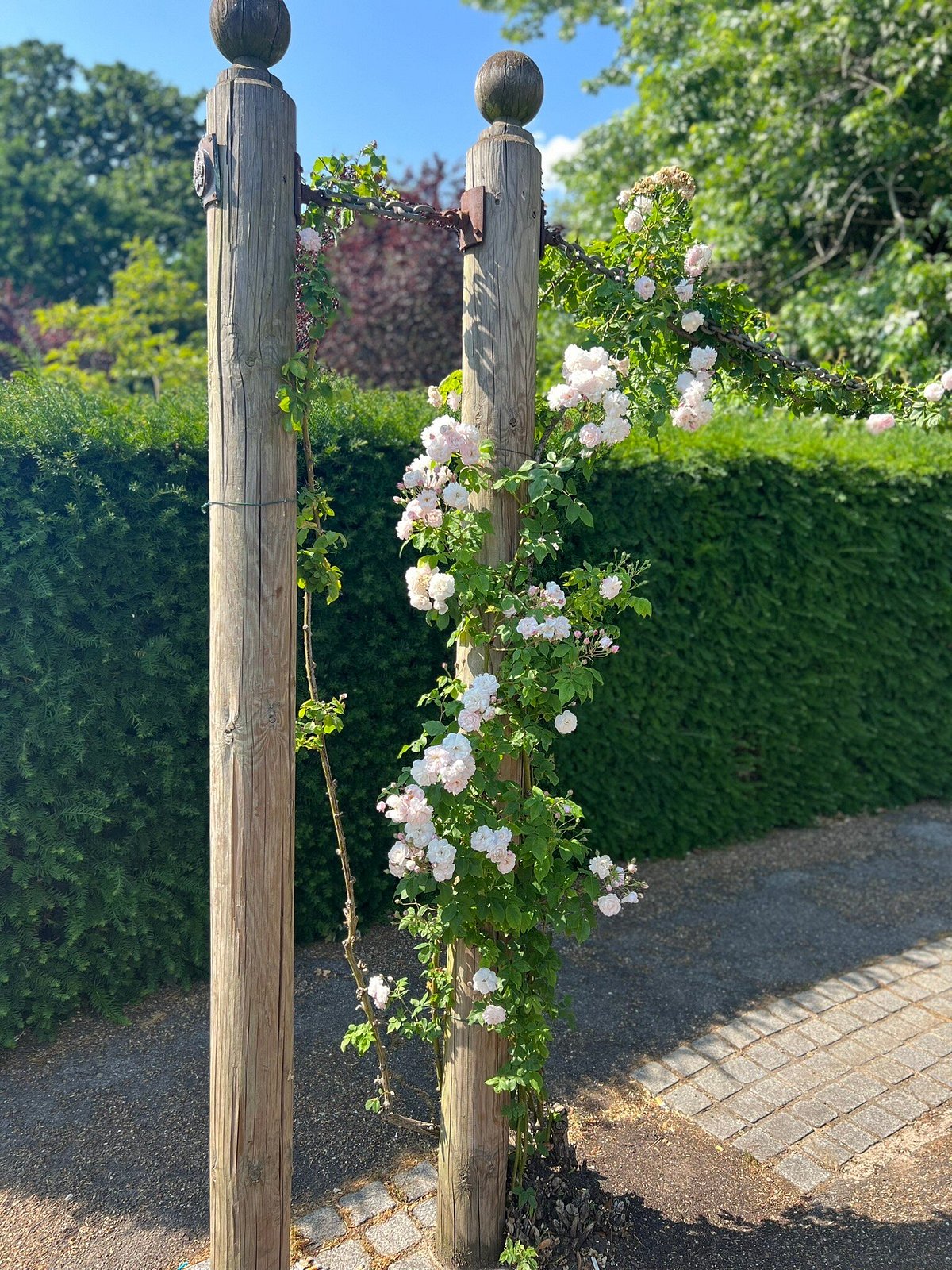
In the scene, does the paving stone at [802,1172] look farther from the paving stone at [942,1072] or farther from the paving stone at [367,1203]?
the paving stone at [367,1203]

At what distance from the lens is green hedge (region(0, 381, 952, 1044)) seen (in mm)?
3320

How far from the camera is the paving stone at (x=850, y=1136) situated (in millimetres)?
2973

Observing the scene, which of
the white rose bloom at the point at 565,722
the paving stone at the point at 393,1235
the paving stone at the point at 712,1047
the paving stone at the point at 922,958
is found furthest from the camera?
the paving stone at the point at 922,958

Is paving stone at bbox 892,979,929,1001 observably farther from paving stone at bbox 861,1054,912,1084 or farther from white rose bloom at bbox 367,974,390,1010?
white rose bloom at bbox 367,974,390,1010

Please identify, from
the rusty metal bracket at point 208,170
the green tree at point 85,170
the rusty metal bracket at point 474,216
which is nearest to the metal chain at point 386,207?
the rusty metal bracket at point 474,216

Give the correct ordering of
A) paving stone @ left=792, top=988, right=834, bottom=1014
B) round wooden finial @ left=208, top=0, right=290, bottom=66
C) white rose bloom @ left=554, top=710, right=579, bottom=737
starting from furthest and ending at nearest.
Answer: paving stone @ left=792, top=988, right=834, bottom=1014, white rose bloom @ left=554, top=710, right=579, bottom=737, round wooden finial @ left=208, top=0, right=290, bottom=66

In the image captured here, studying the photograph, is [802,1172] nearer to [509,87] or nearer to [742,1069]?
[742,1069]

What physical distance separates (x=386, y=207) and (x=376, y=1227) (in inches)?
106

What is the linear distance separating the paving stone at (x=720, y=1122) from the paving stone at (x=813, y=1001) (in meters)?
0.85

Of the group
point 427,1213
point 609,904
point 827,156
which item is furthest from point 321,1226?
point 827,156

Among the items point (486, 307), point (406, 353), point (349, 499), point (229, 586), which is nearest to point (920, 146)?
point (406, 353)

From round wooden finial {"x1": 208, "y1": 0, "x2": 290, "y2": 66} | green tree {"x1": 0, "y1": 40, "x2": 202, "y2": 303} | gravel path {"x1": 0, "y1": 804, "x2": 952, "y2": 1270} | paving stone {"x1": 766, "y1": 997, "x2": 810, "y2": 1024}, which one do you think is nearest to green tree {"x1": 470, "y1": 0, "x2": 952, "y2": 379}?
gravel path {"x1": 0, "y1": 804, "x2": 952, "y2": 1270}

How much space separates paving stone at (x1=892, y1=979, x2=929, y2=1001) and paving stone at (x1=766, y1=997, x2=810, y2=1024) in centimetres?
49

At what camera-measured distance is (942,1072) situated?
3391 millimetres
